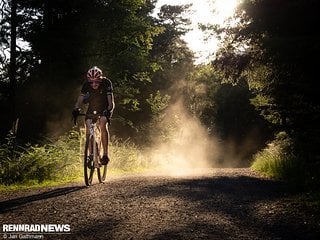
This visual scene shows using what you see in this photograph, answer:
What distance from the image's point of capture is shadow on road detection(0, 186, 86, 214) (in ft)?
21.1

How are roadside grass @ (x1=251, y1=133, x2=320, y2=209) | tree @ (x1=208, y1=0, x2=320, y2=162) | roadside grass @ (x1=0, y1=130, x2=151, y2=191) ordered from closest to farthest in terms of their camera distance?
roadside grass @ (x1=251, y1=133, x2=320, y2=209) < tree @ (x1=208, y1=0, x2=320, y2=162) < roadside grass @ (x1=0, y1=130, x2=151, y2=191)

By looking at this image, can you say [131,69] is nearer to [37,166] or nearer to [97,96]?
[37,166]

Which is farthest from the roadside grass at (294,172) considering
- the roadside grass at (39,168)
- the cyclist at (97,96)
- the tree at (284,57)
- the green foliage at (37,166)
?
the green foliage at (37,166)

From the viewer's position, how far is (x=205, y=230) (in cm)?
485

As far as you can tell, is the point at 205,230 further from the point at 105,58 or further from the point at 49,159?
the point at 105,58

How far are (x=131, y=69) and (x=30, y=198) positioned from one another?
1474cm

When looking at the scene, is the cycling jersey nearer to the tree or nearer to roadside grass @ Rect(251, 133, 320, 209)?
the tree

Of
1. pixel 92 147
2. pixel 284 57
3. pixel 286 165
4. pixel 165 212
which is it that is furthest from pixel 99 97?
pixel 286 165

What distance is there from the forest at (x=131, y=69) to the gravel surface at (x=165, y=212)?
7.77 ft

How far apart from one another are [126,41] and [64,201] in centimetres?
1443

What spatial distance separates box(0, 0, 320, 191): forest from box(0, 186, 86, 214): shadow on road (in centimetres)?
250

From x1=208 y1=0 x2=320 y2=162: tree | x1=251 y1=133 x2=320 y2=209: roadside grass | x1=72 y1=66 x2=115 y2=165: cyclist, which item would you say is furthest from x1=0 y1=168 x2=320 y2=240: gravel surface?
x1=208 y1=0 x2=320 y2=162: tree

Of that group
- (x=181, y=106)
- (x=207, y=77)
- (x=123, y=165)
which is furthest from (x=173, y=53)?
(x=123, y=165)

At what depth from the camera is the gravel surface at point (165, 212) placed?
189 inches
